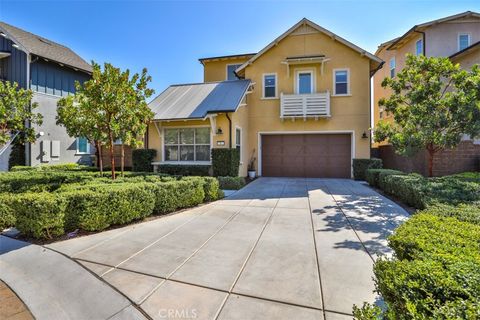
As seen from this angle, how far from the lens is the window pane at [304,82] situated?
45.3 ft

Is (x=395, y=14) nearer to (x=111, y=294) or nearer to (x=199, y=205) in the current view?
(x=199, y=205)

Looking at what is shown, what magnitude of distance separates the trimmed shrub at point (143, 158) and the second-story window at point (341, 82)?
424 inches

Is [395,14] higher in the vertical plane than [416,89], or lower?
higher

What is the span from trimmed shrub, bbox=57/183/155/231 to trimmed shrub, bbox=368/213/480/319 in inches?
196

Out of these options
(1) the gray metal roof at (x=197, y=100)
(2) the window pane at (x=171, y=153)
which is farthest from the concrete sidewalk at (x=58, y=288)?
(2) the window pane at (x=171, y=153)

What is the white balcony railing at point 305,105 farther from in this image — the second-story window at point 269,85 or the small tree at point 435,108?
the small tree at point 435,108

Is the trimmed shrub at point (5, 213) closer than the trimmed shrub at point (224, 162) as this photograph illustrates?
Yes

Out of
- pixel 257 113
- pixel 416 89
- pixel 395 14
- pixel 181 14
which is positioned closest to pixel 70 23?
pixel 181 14

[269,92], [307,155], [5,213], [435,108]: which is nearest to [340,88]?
[269,92]

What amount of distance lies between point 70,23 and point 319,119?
44.0ft

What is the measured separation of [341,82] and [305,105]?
2.49 m

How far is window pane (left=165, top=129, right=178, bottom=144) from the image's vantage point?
41.0ft

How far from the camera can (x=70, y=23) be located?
1097 cm

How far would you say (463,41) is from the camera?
1485 cm
